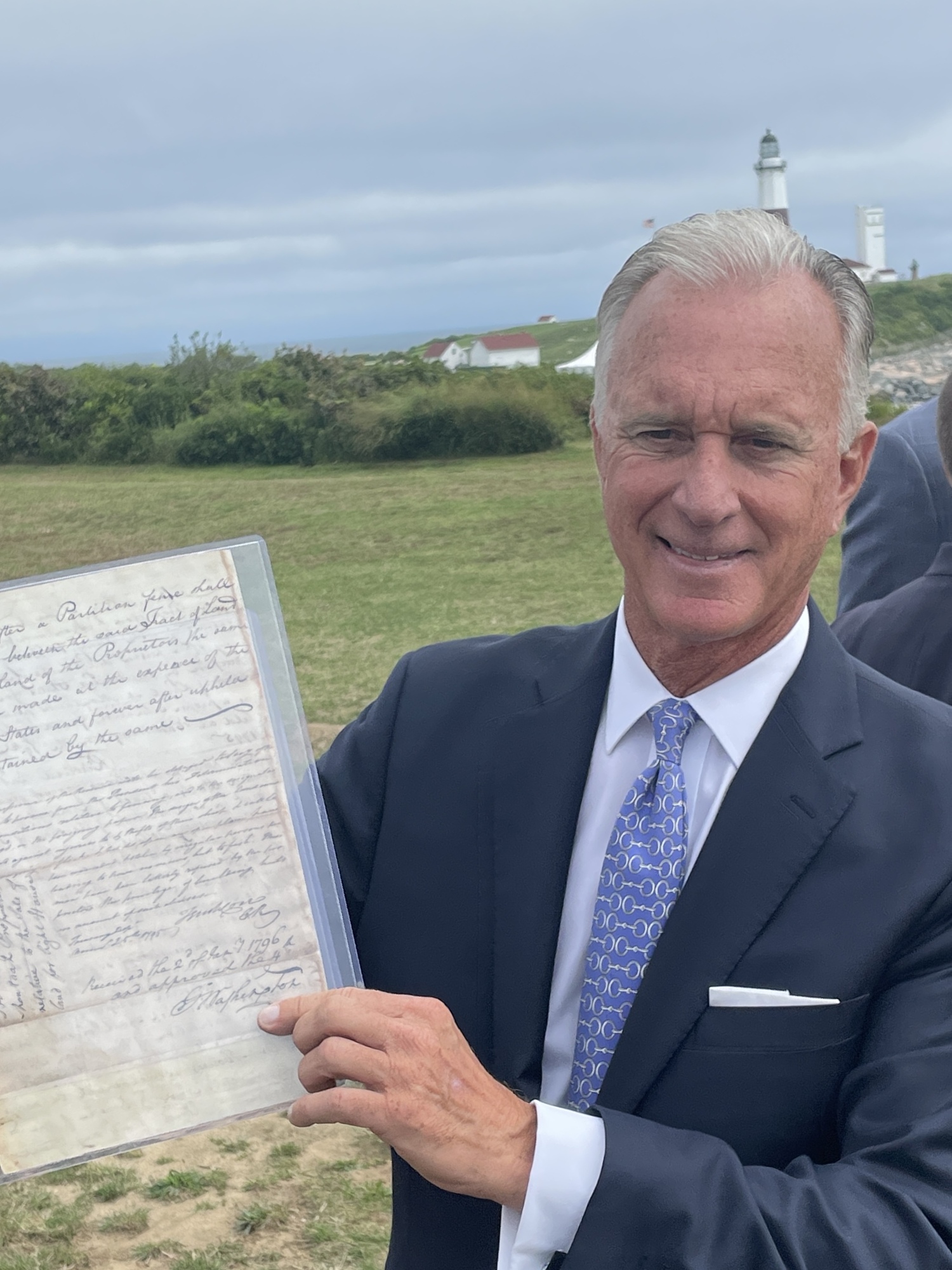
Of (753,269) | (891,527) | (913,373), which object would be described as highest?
(913,373)

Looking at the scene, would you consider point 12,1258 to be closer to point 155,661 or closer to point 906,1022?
point 155,661

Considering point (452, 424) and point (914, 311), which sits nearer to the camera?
point (452, 424)

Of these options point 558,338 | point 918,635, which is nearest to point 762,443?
point 918,635

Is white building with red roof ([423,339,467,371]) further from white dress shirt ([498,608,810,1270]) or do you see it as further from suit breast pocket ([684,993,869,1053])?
suit breast pocket ([684,993,869,1053])

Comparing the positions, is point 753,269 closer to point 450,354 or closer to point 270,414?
point 270,414

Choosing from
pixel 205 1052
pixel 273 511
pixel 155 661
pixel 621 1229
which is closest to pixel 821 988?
pixel 621 1229

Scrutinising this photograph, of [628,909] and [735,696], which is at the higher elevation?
[735,696]

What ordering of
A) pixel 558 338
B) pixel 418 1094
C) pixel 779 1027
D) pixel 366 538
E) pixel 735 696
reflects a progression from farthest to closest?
pixel 558 338 < pixel 366 538 < pixel 735 696 < pixel 779 1027 < pixel 418 1094

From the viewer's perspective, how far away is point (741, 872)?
1728 mm

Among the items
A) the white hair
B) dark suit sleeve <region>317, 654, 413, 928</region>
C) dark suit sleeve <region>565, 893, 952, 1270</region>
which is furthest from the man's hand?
the white hair

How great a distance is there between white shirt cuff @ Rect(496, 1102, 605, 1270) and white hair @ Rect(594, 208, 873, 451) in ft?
3.27

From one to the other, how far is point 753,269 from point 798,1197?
1194mm

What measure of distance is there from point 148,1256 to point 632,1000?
10.5ft

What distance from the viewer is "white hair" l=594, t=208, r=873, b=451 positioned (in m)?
1.70
